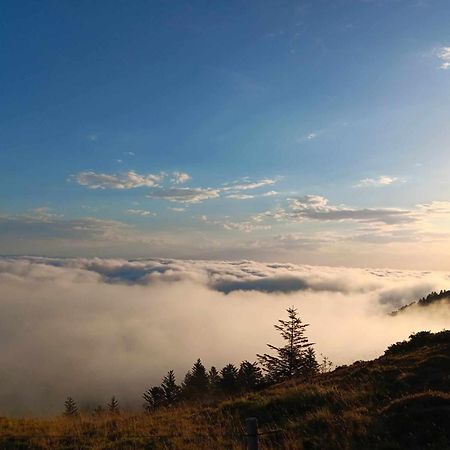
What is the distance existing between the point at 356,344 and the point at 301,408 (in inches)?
6997

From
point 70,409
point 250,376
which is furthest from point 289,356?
point 70,409

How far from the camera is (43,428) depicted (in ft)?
43.3

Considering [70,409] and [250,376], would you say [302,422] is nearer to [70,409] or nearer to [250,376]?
[70,409]

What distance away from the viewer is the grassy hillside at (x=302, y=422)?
9.21 meters

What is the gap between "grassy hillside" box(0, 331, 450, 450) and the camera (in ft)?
30.2

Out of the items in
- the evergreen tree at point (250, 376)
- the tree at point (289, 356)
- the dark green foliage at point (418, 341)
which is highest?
the dark green foliage at point (418, 341)

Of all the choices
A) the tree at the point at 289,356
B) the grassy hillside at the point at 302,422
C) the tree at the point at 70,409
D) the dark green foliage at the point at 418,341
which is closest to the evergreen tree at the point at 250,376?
the tree at the point at 289,356

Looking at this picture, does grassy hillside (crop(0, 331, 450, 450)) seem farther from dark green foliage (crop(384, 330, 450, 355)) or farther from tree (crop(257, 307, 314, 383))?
tree (crop(257, 307, 314, 383))

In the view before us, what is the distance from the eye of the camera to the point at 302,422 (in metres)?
11.1

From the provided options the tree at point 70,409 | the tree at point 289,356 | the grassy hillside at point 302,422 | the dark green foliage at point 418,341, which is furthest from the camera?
the tree at point 289,356

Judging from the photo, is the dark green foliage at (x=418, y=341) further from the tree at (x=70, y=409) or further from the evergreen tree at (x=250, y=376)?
the evergreen tree at (x=250, y=376)

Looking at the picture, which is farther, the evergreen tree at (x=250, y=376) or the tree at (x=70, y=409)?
the evergreen tree at (x=250, y=376)

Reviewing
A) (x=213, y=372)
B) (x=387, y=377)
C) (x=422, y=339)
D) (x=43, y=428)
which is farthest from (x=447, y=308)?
(x=43, y=428)

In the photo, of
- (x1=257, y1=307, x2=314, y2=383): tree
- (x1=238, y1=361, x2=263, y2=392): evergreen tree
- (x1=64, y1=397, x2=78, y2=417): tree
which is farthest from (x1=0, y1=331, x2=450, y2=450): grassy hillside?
(x1=238, y1=361, x2=263, y2=392): evergreen tree
